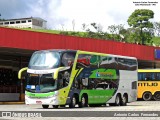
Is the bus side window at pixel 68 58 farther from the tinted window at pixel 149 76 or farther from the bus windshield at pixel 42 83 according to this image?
the tinted window at pixel 149 76

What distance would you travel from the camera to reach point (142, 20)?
11712cm

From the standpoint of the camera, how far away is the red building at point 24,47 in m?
34.4

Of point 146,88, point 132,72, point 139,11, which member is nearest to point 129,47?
point 146,88

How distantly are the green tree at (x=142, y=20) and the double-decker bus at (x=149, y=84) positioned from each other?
7439 centimetres

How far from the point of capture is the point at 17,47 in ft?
113

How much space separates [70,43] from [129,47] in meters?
10.0

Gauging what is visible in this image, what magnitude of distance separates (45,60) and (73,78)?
A: 6.55 ft

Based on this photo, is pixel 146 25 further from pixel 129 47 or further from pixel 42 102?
pixel 42 102

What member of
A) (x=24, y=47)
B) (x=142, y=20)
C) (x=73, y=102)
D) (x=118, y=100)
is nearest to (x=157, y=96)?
(x=118, y=100)

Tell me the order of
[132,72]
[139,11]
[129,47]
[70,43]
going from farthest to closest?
1. [139,11]
2. [129,47]
3. [70,43]
4. [132,72]

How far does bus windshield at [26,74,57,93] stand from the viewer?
25.2 meters

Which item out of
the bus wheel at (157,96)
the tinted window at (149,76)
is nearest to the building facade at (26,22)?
the tinted window at (149,76)

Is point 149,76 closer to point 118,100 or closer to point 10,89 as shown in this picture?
point 118,100

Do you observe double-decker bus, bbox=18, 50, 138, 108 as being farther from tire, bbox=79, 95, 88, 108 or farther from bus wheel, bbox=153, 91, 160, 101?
bus wheel, bbox=153, 91, 160, 101
